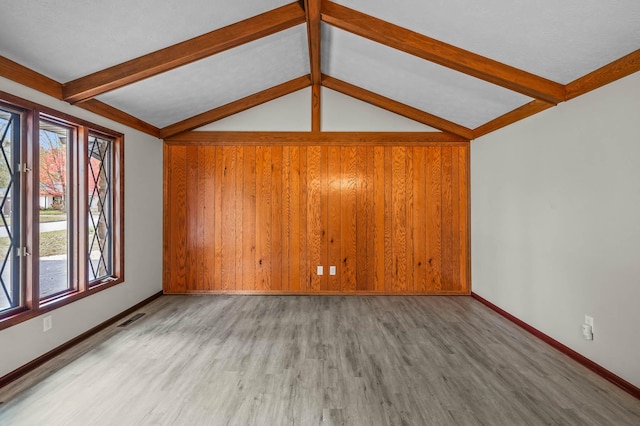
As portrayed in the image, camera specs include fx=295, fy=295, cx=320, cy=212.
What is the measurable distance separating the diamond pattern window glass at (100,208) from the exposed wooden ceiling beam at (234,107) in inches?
35.7

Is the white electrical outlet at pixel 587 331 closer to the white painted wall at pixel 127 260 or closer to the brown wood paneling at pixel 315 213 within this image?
the brown wood paneling at pixel 315 213

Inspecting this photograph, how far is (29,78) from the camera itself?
7.43 ft

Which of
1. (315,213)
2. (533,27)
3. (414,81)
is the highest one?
(414,81)

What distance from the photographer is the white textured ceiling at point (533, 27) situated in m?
1.82

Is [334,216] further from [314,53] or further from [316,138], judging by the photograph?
[314,53]

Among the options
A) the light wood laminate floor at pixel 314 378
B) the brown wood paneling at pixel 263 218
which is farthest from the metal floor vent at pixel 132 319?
the brown wood paneling at pixel 263 218

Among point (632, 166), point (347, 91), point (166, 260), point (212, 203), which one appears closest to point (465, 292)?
point (632, 166)

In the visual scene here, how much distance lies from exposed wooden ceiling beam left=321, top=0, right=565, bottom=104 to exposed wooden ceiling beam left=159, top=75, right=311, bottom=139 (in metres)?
1.50

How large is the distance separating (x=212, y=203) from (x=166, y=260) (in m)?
1.04


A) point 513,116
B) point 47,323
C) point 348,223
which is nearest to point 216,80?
point 348,223

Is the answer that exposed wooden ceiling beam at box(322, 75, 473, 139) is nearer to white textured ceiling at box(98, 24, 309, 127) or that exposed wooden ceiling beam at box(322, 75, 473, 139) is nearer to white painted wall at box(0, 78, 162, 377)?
white textured ceiling at box(98, 24, 309, 127)

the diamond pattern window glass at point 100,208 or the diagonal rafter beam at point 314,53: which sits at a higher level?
the diagonal rafter beam at point 314,53

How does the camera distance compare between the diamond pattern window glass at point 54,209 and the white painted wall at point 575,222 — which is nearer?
the white painted wall at point 575,222

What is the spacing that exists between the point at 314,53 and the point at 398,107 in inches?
56.3
